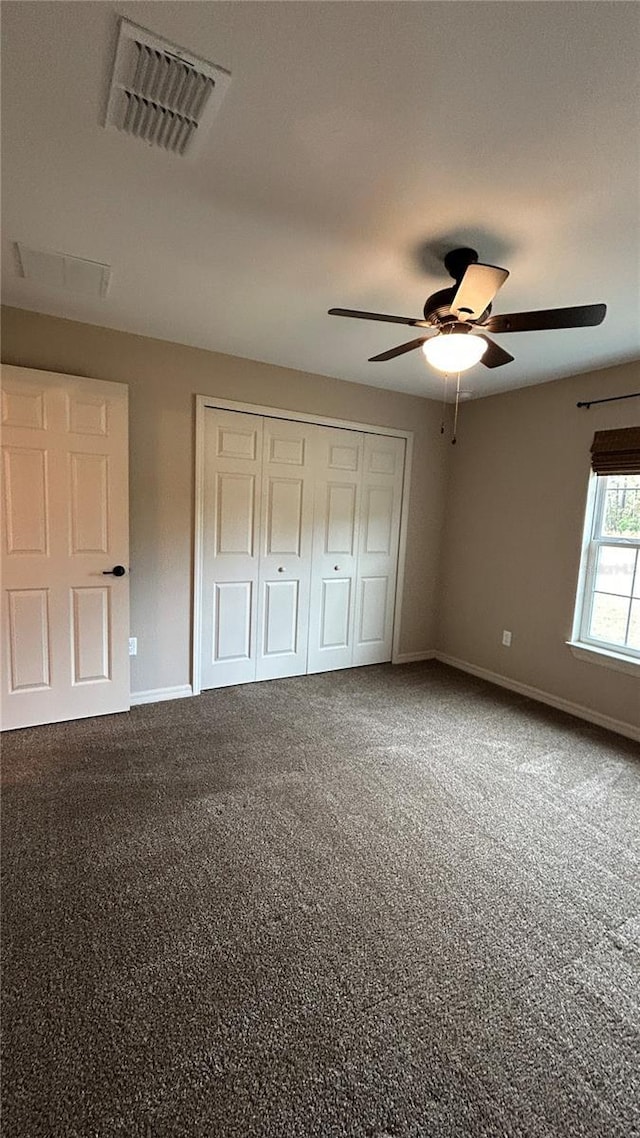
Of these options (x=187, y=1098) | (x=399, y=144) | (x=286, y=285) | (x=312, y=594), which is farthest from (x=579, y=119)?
(x=312, y=594)

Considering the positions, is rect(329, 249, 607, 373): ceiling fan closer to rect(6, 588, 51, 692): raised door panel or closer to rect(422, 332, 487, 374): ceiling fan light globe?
rect(422, 332, 487, 374): ceiling fan light globe

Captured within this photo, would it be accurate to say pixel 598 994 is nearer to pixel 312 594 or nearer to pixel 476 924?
pixel 476 924

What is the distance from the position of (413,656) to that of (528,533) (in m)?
1.58

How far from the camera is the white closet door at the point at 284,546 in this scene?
370cm

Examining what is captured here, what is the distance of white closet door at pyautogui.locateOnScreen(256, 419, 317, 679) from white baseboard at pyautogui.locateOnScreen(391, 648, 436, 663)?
3.47 ft

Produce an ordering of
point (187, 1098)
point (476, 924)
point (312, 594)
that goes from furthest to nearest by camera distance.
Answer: point (312, 594) → point (476, 924) → point (187, 1098)

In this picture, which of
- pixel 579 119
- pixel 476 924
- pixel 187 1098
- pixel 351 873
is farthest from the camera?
pixel 351 873

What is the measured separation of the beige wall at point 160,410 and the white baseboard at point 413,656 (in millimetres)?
2008

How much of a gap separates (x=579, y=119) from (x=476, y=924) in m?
2.48

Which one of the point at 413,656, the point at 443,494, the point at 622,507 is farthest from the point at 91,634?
the point at 622,507

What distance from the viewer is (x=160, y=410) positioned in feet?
10.6

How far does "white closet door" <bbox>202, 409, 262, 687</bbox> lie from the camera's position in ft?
11.4

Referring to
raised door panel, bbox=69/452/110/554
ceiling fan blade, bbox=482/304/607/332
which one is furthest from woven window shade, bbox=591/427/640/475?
raised door panel, bbox=69/452/110/554

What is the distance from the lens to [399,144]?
4.74 ft
